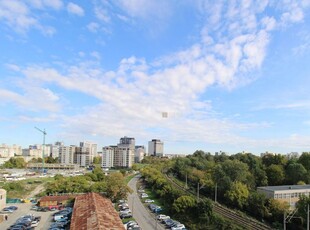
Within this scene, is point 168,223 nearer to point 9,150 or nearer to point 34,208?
point 34,208

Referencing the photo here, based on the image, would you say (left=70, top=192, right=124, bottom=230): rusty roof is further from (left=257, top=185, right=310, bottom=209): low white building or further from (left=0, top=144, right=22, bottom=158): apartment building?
(left=0, top=144, right=22, bottom=158): apartment building

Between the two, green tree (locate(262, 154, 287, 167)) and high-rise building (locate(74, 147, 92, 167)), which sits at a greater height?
green tree (locate(262, 154, 287, 167))

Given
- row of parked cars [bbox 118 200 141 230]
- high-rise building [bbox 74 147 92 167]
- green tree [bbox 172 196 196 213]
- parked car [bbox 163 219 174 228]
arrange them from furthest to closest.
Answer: high-rise building [bbox 74 147 92 167] < green tree [bbox 172 196 196 213] < parked car [bbox 163 219 174 228] < row of parked cars [bbox 118 200 141 230]

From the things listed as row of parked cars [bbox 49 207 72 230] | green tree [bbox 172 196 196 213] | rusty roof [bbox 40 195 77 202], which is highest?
green tree [bbox 172 196 196 213]

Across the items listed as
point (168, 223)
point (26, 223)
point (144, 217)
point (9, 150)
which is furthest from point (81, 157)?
point (168, 223)

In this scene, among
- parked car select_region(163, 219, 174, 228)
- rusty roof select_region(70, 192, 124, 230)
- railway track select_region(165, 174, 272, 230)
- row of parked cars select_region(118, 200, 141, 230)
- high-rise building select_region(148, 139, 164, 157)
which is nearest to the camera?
rusty roof select_region(70, 192, 124, 230)

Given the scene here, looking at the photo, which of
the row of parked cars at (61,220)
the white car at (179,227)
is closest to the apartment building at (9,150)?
the row of parked cars at (61,220)

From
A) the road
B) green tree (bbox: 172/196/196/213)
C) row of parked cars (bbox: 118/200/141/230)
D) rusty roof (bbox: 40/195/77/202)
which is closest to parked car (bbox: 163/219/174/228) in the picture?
the road
